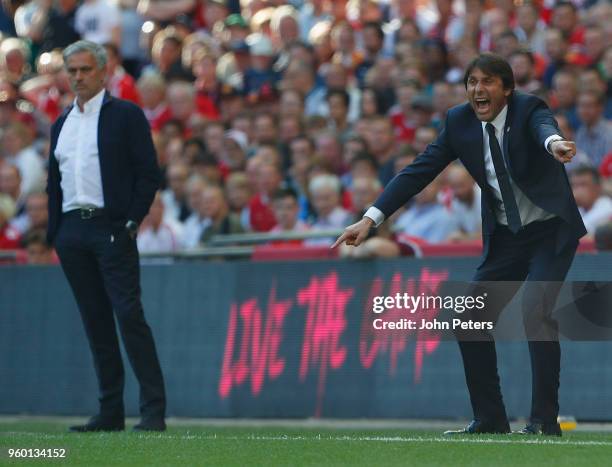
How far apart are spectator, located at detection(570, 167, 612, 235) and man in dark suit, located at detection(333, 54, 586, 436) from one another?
4106mm

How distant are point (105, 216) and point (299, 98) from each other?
790 centimetres

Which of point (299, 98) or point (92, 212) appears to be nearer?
point (92, 212)

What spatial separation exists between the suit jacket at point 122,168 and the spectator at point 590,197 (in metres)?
4.30

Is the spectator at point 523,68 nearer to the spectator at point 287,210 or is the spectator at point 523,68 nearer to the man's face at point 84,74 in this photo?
the spectator at point 287,210

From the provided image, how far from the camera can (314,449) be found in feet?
28.5

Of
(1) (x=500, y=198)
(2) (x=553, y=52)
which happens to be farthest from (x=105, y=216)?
(2) (x=553, y=52)

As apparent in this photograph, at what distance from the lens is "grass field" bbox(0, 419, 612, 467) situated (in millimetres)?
7906

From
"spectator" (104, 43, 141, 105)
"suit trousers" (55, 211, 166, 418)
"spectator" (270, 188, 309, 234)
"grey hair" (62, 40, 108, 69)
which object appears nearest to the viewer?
"suit trousers" (55, 211, 166, 418)

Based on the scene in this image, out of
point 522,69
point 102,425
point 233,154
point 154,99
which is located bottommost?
point 102,425

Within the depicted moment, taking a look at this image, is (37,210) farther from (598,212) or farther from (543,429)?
(543,429)

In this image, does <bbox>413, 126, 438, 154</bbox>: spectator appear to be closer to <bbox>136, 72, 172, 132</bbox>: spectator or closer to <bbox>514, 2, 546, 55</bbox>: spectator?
<bbox>514, 2, 546, 55</bbox>: spectator

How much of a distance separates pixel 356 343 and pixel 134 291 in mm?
2777

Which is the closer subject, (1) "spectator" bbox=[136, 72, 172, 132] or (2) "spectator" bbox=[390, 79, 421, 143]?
(2) "spectator" bbox=[390, 79, 421, 143]

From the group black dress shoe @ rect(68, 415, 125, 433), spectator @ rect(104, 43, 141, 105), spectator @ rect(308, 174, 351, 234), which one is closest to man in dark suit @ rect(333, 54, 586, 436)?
black dress shoe @ rect(68, 415, 125, 433)
